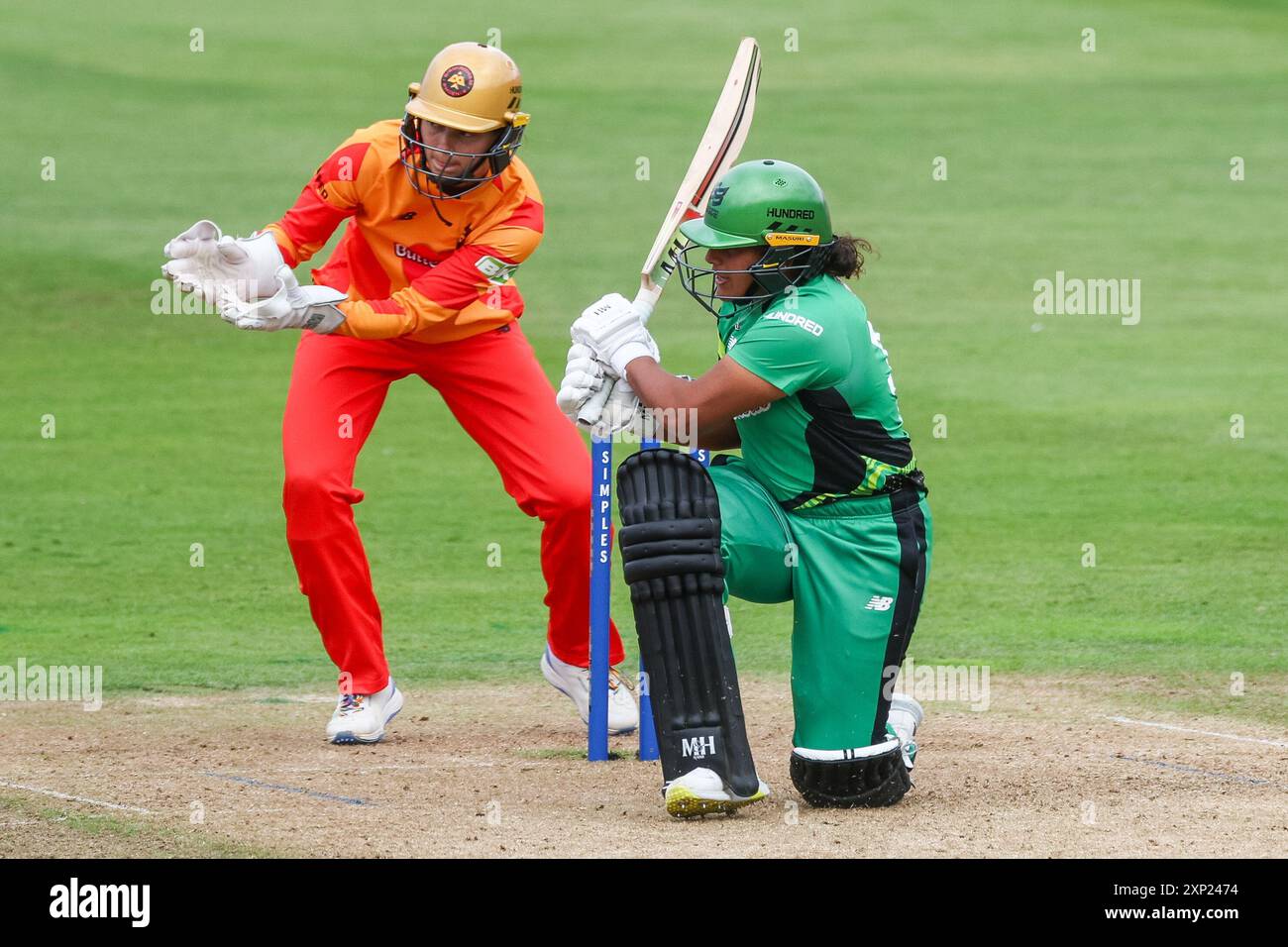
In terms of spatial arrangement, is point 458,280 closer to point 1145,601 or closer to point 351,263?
point 351,263

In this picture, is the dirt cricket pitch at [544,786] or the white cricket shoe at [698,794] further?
the white cricket shoe at [698,794]

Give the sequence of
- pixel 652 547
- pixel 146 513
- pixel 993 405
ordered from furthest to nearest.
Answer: pixel 993 405, pixel 146 513, pixel 652 547

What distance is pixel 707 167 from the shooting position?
6.57 meters

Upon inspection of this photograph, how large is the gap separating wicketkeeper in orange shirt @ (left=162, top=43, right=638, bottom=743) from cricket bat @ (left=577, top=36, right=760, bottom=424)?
719 millimetres

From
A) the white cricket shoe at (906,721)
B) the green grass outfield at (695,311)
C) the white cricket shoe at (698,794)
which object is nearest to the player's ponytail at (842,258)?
the white cricket shoe at (906,721)

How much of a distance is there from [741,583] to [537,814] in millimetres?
883

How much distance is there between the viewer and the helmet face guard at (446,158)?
6.85 m

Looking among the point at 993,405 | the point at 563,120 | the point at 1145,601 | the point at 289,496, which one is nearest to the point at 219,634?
the point at 289,496

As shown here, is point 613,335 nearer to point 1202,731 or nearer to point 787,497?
point 787,497

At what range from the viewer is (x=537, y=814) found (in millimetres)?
5711

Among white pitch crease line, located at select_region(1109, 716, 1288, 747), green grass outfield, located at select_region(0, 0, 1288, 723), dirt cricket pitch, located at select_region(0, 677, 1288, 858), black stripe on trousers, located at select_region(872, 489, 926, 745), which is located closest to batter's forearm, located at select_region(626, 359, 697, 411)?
black stripe on trousers, located at select_region(872, 489, 926, 745)

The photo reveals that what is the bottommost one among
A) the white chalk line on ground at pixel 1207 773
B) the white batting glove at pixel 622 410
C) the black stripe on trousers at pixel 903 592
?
the white chalk line on ground at pixel 1207 773

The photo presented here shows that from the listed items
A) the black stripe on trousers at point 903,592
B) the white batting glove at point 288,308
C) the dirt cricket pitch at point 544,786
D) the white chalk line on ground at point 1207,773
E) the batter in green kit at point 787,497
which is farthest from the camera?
the white batting glove at point 288,308

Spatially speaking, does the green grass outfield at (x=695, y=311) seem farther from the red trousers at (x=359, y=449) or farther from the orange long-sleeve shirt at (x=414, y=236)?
the orange long-sleeve shirt at (x=414, y=236)
